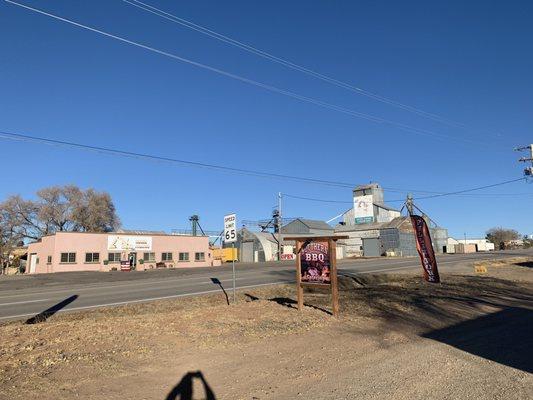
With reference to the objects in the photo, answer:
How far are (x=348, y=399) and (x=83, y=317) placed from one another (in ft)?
31.4

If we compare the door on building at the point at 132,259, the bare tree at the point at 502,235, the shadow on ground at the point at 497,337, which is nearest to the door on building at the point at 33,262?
the door on building at the point at 132,259

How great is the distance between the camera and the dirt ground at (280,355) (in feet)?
19.4

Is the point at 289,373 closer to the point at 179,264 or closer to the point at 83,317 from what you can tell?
the point at 83,317

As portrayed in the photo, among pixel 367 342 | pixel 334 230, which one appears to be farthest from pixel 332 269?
pixel 334 230

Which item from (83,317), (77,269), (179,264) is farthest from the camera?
(179,264)

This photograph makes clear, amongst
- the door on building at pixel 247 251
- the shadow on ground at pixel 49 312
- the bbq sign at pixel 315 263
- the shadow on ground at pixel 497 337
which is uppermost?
the door on building at pixel 247 251

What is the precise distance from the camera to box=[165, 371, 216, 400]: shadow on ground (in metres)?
5.70

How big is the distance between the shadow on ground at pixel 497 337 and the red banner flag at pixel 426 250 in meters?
6.34

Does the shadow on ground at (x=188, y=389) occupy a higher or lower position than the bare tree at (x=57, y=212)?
lower

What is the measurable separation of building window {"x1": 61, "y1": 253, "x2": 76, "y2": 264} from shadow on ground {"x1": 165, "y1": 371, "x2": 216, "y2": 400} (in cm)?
4642

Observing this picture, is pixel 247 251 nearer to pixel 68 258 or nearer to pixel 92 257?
pixel 92 257

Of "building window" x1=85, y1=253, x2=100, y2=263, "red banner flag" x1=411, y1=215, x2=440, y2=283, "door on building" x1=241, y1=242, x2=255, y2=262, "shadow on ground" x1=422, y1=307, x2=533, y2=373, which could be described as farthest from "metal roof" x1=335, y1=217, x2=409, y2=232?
"shadow on ground" x1=422, y1=307, x2=533, y2=373

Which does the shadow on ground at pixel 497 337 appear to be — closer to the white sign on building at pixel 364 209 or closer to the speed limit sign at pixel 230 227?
the speed limit sign at pixel 230 227

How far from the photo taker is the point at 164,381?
6297 millimetres
